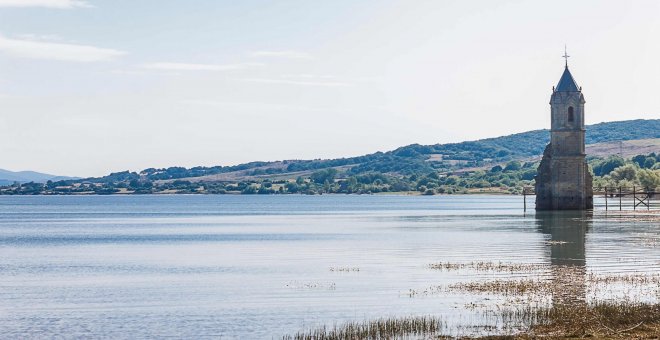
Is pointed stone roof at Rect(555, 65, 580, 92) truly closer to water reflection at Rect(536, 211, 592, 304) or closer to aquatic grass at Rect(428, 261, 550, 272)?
water reflection at Rect(536, 211, 592, 304)

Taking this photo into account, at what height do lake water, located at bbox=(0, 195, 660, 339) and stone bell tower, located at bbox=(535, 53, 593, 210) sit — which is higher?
stone bell tower, located at bbox=(535, 53, 593, 210)

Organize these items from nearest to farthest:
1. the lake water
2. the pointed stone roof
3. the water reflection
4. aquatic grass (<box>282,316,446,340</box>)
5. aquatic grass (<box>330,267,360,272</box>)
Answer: aquatic grass (<box>282,316,446,340</box>) < the lake water < the water reflection < aquatic grass (<box>330,267,360,272</box>) < the pointed stone roof

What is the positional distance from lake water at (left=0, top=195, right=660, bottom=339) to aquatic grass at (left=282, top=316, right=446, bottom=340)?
110cm

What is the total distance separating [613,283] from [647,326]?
1049 cm

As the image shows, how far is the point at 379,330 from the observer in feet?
77.3

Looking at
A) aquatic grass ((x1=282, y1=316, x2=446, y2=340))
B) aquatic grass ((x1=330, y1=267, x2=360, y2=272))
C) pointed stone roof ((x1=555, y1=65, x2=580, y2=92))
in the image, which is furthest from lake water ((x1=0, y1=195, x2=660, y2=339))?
pointed stone roof ((x1=555, y1=65, x2=580, y2=92))

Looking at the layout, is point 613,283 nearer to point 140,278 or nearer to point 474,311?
point 474,311

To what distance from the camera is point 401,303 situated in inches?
1176

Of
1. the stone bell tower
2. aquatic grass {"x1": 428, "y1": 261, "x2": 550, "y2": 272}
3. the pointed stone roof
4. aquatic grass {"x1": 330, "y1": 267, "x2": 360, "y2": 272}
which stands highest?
the pointed stone roof

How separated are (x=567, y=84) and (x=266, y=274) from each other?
197ft

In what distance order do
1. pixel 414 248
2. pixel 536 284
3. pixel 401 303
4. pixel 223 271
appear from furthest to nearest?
pixel 414 248
pixel 223 271
pixel 536 284
pixel 401 303

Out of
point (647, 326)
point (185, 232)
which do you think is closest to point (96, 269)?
point (647, 326)

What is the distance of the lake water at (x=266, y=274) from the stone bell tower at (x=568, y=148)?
63.4ft

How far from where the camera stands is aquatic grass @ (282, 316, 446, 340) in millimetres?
23016
